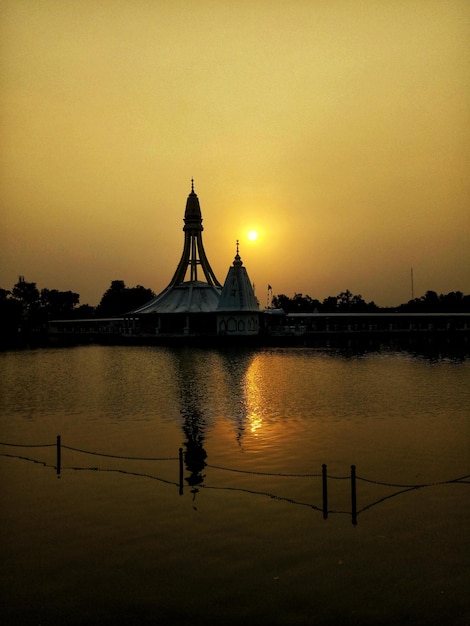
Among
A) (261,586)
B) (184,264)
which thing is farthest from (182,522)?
(184,264)

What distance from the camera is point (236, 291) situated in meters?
95.2

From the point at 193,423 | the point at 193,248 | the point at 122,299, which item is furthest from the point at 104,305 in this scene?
the point at 193,423

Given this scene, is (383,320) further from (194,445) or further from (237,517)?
(237,517)

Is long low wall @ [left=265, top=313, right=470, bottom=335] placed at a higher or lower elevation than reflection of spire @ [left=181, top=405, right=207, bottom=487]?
higher

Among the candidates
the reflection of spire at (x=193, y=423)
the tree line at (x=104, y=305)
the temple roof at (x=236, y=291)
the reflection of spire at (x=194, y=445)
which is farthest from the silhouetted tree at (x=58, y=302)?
the reflection of spire at (x=194, y=445)

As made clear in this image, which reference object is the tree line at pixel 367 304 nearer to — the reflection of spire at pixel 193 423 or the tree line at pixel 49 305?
the tree line at pixel 49 305

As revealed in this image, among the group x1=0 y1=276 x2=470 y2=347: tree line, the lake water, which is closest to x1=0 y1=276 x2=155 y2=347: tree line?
x1=0 y1=276 x2=470 y2=347: tree line

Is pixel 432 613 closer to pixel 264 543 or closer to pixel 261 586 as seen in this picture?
pixel 261 586

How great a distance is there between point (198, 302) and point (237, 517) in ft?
291

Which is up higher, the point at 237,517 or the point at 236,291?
the point at 236,291

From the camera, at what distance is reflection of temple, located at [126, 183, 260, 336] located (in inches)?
3743

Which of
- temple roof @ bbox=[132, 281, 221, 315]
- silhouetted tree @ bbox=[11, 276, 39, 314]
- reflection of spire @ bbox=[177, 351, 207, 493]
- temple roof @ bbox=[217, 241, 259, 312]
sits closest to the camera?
reflection of spire @ bbox=[177, 351, 207, 493]

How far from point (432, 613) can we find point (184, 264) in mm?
105307

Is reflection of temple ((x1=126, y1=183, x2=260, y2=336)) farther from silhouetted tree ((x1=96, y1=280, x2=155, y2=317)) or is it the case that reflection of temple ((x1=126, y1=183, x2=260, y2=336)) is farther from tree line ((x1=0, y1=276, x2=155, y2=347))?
silhouetted tree ((x1=96, y1=280, x2=155, y2=317))
